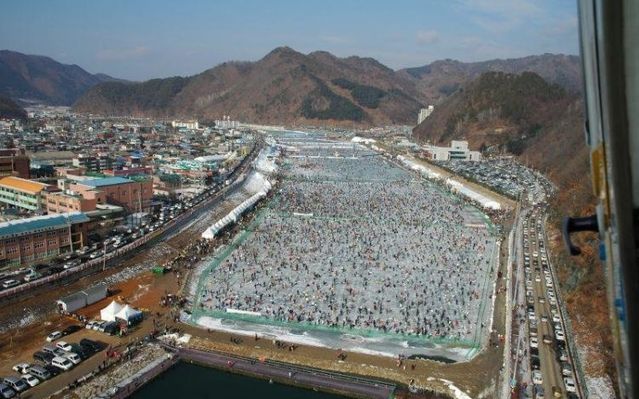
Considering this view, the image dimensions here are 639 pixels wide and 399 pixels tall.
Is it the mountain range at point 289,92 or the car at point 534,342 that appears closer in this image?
the car at point 534,342

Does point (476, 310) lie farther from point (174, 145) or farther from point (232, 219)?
point (174, 145)

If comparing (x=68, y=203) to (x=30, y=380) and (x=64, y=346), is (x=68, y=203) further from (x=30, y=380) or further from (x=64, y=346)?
(x=30, y=380)

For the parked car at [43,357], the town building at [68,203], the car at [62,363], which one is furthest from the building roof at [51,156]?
the car at [62,363]

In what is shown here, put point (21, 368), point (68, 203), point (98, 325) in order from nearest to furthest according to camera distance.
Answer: point (21, 368) < point (98, 325) < point (68, 203)

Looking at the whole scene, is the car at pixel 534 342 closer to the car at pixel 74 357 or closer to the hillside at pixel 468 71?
the car at pixel 74 357

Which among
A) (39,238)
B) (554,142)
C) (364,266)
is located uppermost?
(554,142)

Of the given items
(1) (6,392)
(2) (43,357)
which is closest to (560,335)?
(2) (43,357)

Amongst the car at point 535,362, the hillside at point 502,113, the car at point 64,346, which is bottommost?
the car at point 535,362
